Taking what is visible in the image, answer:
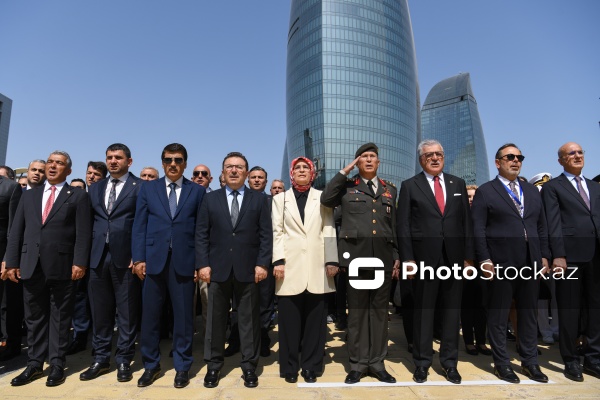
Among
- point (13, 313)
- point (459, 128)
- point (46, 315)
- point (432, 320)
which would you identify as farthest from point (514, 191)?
point (459, 128)

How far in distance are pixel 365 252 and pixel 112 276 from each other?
8.72ft

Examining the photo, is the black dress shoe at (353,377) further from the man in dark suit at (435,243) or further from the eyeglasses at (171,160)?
the eyeglasses at (171,160)

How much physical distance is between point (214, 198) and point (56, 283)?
1.88 meters

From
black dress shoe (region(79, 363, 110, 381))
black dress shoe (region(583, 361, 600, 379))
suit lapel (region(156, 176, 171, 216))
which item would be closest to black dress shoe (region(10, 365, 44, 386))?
black dress shoe (region(79, 363, 110, 381))

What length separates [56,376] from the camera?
3268mm

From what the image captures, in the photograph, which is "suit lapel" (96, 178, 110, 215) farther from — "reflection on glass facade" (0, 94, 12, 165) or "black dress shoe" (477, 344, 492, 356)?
"reflection on glass facade" (0, 94, 12, 165)

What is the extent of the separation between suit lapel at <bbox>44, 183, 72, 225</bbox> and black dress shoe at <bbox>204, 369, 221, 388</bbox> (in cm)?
231

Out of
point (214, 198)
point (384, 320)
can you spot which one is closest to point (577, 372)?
point (384, 320)

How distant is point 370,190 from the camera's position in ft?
11.9

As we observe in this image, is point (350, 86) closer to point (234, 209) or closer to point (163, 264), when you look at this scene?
point (234, 209)

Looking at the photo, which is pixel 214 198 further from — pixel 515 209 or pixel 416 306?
pixel 515 209

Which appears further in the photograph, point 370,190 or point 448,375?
point 370,190

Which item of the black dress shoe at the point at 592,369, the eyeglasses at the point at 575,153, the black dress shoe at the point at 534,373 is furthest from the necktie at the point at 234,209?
the black dress shoe at the point at 592,369

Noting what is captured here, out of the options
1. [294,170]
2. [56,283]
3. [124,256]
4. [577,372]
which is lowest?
[577,372]
